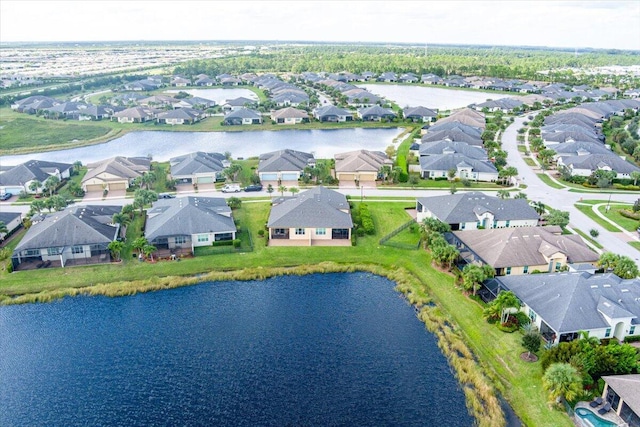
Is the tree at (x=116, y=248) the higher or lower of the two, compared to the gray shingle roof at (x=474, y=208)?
lower

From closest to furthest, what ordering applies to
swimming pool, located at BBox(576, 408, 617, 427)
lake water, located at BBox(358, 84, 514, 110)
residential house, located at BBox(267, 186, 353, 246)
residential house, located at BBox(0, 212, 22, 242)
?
swimming pool, located at BBox(576, 408, 617, 427) < residential house, located at BBox(267, 186, 353, 246) < residential house, located at BBox(0, 212, 22, 242) < lake water, located at BBox(358, 84, 514, 110)

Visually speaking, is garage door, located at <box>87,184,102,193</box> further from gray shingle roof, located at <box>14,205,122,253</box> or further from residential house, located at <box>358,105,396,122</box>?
residential house, located at <box>358,105,396,122</box>

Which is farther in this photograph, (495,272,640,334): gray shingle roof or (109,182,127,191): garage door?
(109,182,127,191): garage door

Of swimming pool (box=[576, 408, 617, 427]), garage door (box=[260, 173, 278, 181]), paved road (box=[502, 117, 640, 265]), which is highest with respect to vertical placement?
garage door (box=[260, 173, 278, 181])

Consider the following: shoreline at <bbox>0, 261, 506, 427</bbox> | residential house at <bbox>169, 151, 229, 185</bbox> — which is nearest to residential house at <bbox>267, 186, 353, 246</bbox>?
shoreline at <bbox>0, 261, 506, 427</bbox>

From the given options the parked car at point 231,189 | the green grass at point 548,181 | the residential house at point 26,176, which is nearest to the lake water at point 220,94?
the residential house at point 26,176

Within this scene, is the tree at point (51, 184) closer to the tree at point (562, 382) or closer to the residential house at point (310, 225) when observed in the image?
the residential house at point (310, 225)

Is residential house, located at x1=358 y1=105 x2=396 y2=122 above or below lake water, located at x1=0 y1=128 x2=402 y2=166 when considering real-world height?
above
